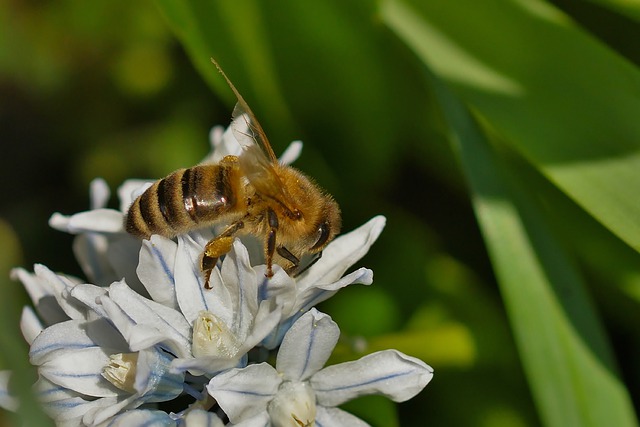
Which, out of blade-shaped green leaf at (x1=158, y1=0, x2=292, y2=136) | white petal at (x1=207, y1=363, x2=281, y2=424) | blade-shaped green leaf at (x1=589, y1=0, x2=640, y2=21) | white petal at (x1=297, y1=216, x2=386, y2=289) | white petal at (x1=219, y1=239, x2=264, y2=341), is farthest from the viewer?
blade-shaped green leaf at (x1=158, y1=0, x2=292, y2=136)

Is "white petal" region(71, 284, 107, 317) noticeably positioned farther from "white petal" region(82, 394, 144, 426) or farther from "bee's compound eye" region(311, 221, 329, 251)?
"bee's compound eye" region(311, 221, 329, 251)

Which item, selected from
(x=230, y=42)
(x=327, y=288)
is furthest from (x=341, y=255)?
(x=230, y=42)

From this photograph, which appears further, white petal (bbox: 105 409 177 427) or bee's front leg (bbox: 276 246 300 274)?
bee's front leg (bbox: 276 246 300 274)

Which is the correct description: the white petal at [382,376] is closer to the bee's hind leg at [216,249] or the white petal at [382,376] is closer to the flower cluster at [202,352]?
the flower cluster at [202,352]

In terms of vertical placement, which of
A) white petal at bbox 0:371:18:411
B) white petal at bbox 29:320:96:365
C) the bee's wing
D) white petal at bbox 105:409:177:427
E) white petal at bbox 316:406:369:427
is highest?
the bee's wing

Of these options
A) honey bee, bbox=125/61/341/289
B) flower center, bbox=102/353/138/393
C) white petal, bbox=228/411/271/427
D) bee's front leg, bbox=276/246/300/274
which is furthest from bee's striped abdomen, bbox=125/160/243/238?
white petal, bbox=228/411/271/427

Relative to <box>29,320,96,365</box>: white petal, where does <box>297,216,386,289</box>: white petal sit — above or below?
below
